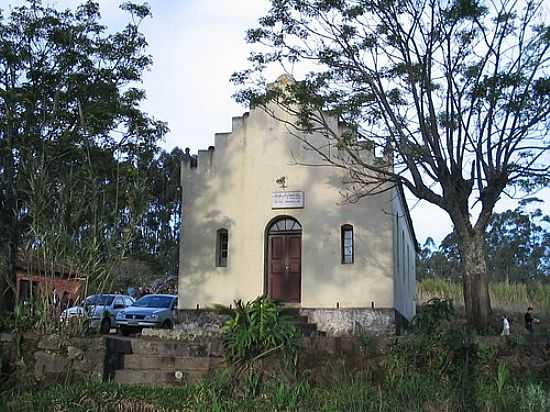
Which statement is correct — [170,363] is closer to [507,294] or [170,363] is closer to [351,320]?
[351,320]

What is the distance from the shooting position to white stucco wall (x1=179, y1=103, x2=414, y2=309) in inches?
793

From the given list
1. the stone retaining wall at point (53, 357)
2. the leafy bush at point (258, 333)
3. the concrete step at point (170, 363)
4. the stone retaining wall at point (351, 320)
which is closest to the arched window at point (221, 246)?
the stone retaining wall at point (351, 320)

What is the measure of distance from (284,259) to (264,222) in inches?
49.4

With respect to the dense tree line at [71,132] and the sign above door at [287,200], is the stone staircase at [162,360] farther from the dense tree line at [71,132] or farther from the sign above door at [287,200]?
the sign above door at [287,200]

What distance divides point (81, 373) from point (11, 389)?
1224mm

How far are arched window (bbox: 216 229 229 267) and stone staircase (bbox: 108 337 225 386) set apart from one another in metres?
7.66

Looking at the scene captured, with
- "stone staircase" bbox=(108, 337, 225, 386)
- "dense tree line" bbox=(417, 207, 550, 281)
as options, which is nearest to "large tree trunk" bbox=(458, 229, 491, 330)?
"stone staircase" bbox=(108, 337, 225, 386)

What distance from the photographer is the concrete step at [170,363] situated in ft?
42.4

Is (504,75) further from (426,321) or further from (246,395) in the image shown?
(246,395)

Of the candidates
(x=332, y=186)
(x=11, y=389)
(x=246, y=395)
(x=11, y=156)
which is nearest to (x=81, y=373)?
(x=11, y=389)

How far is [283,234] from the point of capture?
69.7ft

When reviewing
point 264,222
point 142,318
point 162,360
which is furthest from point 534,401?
point 142,318

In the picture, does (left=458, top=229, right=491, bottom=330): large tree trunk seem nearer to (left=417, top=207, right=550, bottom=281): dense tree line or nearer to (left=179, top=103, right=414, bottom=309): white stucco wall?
(left=179, top=103, right=414, bottom=309): white stucco wall

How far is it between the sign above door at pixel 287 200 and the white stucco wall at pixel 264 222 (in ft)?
0.50
